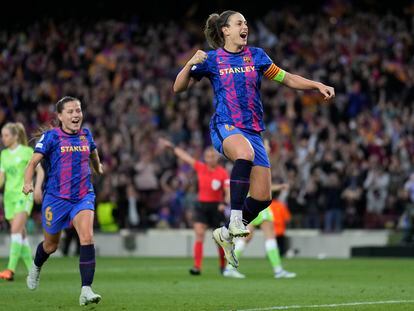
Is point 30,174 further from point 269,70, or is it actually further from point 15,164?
point 15,164

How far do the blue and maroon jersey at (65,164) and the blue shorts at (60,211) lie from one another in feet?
0.20

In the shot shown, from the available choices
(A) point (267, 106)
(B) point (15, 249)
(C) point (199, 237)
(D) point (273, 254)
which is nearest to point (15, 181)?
(B) point (15, 249)

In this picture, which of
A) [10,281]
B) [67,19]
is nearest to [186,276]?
[10,281]

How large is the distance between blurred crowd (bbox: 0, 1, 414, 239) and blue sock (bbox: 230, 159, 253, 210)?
44.6 ft

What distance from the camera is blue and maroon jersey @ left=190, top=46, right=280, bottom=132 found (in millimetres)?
11008

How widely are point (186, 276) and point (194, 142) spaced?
36.2ft

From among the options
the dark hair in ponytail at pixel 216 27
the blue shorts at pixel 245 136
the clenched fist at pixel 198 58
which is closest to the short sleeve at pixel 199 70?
the clenched fist at pixel 198 58

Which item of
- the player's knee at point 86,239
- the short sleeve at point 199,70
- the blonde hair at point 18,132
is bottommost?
the player's knee at point 86,239

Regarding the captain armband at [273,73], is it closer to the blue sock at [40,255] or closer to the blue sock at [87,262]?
the blue sock at [87,262]

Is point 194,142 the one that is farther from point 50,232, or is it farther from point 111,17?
point 50,232

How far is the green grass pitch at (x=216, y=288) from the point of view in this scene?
1139 cm

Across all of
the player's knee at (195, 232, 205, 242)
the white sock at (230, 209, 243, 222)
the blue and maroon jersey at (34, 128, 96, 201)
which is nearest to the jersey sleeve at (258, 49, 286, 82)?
the white sock at (230, 209, 243, 222)

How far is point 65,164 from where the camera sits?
1208cm

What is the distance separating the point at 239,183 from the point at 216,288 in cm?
376
